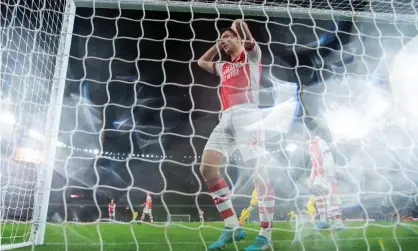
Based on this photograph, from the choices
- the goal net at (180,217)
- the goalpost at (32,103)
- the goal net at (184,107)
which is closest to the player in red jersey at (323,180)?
the goal net at (184,107)

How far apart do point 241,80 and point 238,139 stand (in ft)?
0.99

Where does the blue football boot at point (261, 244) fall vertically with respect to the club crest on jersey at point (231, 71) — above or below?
below

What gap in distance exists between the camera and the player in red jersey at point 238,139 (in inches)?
61.4

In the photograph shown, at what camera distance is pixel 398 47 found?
107 inches

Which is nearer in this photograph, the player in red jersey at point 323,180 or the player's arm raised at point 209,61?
the player's arm raised at point 209,61

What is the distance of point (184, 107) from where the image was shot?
6809 mm

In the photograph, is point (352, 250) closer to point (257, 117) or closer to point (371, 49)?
point (257, 117)

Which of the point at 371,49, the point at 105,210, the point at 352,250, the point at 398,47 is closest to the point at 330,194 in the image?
the point at 352,250

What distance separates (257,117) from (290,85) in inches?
114

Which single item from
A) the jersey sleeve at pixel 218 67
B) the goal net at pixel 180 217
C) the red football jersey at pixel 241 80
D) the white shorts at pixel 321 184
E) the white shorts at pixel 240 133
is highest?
the jersey sleeve at pixel 218 67

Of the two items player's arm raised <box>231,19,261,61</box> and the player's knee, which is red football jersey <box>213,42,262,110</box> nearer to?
player's arm raised <box>231,19,261,61</box>

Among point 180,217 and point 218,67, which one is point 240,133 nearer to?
point 218,67

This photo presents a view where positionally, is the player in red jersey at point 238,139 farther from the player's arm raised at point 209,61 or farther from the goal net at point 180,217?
the goal net at point 180,217

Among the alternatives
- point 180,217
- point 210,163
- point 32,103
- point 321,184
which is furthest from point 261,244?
point 180,217
